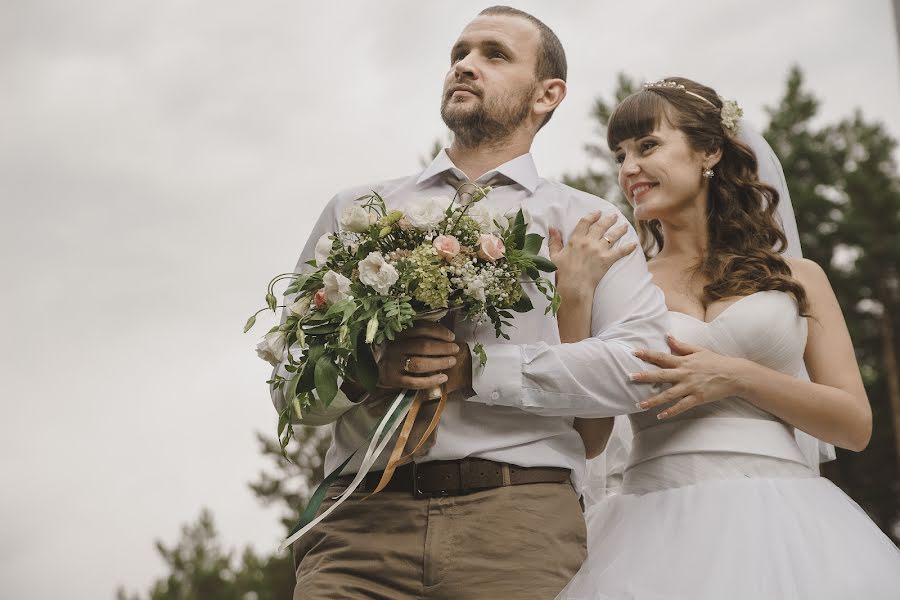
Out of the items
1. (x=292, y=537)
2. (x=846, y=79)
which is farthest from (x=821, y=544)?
(x=846, y=79)

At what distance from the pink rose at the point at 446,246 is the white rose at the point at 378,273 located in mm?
130

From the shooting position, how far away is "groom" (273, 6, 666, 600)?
9.59 ft

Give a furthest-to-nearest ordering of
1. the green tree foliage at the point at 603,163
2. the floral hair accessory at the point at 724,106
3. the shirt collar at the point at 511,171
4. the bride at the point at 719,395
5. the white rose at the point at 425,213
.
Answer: the green tree foliage at the point at 603,163 → the floral hair accessory at the point at 724,106 → the shirt collar at the point at 511,171 → the bride at the point at 719,395 → the white rose at the point at 425,213

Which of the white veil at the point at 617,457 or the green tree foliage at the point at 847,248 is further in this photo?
the green tree foliage at the point at 847,248

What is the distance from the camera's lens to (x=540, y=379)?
298 centimetres

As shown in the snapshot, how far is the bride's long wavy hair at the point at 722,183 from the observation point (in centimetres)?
413

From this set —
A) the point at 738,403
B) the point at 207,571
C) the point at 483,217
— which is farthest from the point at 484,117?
the point at 207,571

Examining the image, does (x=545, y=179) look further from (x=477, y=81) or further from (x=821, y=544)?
(x=821, y=544)

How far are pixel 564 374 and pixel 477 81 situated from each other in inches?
44.0

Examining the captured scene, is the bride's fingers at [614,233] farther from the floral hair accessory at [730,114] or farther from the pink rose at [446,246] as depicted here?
the floral hair accessory at [730,114]

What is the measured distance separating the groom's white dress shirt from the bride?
7 cm

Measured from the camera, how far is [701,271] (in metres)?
4.16

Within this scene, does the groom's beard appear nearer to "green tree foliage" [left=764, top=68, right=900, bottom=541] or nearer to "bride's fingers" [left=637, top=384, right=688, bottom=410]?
"bride's fingers" [left=637, top=384, right=688, bottom=410]

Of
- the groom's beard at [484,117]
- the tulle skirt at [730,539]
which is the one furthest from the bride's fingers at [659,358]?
the groom's beard at [484,117]
